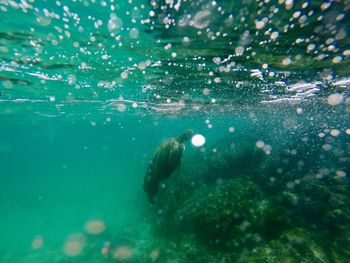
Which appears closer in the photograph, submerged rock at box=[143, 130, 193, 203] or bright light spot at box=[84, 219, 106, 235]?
submerged rock at box=[143, 130, 193, 203]

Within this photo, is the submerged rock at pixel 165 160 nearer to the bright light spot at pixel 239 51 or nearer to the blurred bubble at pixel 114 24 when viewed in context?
the bright light spot at pixel 239 51

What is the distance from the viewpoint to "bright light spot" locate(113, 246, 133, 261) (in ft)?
62.1

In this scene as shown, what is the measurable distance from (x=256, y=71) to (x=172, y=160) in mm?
8398

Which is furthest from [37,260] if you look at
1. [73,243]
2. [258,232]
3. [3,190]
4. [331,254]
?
[3,190]

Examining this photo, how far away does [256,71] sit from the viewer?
584 inches

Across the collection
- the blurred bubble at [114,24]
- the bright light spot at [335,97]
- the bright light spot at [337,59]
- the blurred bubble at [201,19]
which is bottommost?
the bright light spot at [335,97]

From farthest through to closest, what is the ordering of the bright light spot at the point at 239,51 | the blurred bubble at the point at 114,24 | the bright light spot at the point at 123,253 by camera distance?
the bright light spot at the point at 123,253 → the bright light spot at the point at 239,51 → the blurred bubble at the point at 114,24

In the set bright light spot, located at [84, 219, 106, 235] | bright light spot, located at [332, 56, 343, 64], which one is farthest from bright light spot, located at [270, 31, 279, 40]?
bright light spot, located at [84, 219, 106, 235]

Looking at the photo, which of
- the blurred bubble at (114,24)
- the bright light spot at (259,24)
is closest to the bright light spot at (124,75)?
the blurred bubble at (114,24)

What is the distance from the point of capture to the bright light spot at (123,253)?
1893cm

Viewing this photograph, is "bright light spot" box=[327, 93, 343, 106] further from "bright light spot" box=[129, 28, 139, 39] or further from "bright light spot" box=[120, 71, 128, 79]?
"bright light spot" box=[129, 28, 139, 39]

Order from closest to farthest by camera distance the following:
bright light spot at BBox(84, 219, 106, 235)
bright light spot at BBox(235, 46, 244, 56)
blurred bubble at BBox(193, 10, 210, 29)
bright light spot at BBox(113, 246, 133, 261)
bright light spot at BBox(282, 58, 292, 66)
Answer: blurred bubble at BBox(193, 10, 210, 29)
bright light spot at BBox(235, 46, 244, 56)
bright light spot at BBox(282, 58, 292, 66)
bright light spot at BBox(113, 246, 133, 261)
bright light spot at BBox(84, 219, 106, 235)

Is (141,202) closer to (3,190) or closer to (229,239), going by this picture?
(229,239)

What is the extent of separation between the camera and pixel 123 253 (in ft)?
64.5
